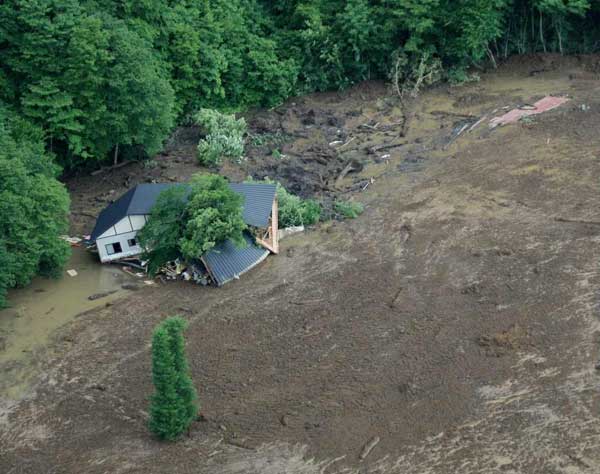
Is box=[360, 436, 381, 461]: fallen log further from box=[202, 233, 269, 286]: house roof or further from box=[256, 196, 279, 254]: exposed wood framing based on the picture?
box=[256, 196, 279, 254]: exposed wood framing

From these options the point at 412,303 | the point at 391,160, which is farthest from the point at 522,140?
the point at 412,303

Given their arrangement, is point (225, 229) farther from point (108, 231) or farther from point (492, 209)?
point (492, 209)

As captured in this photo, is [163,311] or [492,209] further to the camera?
[492,209]

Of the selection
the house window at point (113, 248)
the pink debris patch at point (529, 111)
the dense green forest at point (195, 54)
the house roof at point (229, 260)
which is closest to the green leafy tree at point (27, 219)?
the dense green forest at point (195, 54)

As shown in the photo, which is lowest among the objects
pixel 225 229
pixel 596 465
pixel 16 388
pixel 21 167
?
pixel 596 465

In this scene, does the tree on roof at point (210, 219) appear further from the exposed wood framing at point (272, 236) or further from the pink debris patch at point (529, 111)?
the pink debris patch at point (529, 111)

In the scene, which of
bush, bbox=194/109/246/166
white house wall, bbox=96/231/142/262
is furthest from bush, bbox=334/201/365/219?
white house wall, bbox=96/231/142/262

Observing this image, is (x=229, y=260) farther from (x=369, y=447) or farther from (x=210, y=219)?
(x=369, y=447)
